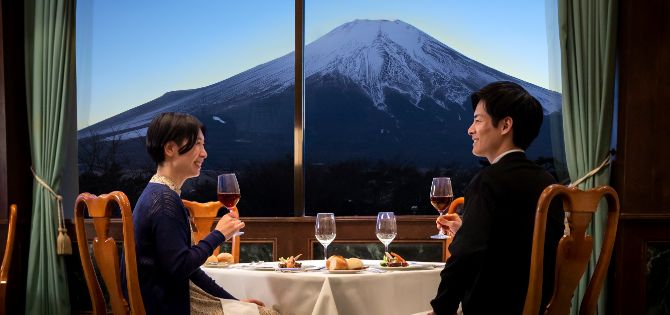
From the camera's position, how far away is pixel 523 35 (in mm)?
6855

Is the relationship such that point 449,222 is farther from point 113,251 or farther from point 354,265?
point 113,251

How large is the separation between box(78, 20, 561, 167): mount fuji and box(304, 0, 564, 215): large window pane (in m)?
0.01

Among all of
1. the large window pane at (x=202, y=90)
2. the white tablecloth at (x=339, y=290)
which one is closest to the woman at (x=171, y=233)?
the white tablecloth at (x=339, y=290)

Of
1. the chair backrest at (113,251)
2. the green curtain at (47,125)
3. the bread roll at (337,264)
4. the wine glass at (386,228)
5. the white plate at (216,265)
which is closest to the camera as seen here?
the chair backrest at (113,251)

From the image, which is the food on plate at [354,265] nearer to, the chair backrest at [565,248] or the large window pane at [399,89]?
the chair backrest at [565,248]

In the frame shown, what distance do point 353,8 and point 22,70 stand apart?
347 cm

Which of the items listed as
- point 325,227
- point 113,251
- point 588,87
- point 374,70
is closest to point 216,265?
point 325,227

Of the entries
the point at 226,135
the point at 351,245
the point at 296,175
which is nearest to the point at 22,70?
the point at 296,175

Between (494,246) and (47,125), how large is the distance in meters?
3.49

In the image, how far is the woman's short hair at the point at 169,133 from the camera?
7.91 feet

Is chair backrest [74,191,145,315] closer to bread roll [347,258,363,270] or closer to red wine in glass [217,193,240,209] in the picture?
red wine in glass [217,193,240,209]

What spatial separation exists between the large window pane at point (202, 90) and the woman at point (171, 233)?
13.2 ft

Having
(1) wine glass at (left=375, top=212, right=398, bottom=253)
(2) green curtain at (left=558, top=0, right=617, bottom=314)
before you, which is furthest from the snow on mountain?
(1) wine glass at (left=375, top=212, right=398, bottom=253)

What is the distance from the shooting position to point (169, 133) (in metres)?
2.41
